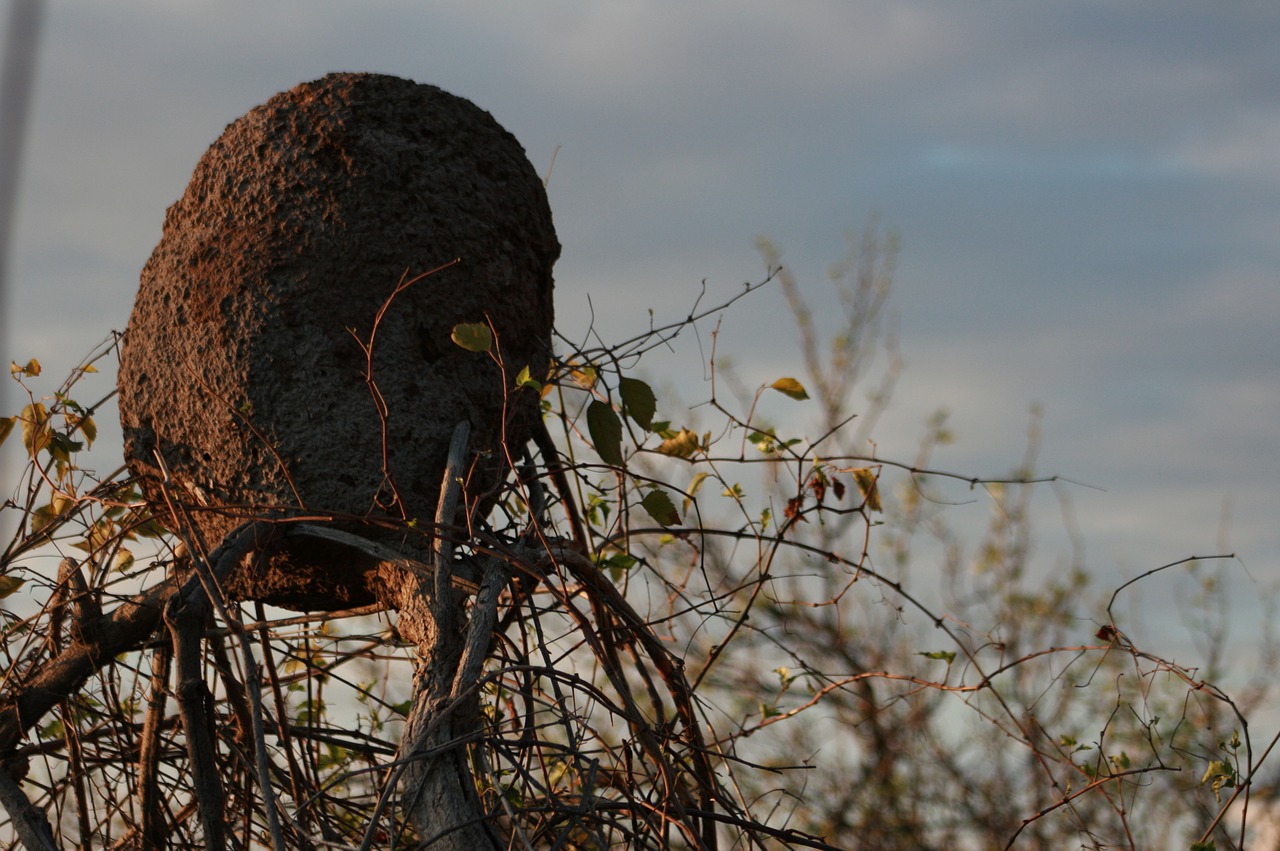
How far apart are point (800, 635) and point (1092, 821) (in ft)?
6.56

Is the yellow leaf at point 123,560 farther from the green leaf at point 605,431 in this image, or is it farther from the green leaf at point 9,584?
the green leaf at point 605,431

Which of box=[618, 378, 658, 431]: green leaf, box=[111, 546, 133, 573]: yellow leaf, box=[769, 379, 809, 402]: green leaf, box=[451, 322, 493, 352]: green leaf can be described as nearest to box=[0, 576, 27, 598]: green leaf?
box=[111, 546, 133, 573]: yellow leaf

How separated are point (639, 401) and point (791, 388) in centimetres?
45

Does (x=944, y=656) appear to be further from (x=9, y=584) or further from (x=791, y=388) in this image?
(x=9, y=584)

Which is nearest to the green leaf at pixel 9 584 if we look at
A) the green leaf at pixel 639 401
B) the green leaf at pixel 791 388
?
the green leaf at pixel 639 401

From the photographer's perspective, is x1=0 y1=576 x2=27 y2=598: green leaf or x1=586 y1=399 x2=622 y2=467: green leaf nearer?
x1=586 y1=399 x2=622 y2=467: green leaf

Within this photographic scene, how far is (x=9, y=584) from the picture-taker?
2807 millimetres

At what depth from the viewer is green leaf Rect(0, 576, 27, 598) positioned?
2.80m

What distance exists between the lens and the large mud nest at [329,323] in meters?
2.56

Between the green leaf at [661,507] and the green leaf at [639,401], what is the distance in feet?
0.50

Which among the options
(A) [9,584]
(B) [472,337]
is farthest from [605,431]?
(A) [9,584]

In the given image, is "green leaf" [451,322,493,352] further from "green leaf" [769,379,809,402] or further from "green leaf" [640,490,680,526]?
"green leaf" [769,379,809,402]

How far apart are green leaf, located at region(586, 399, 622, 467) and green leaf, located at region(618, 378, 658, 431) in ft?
0.14

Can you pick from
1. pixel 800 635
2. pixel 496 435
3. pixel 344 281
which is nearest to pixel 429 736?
pixel 496 435
